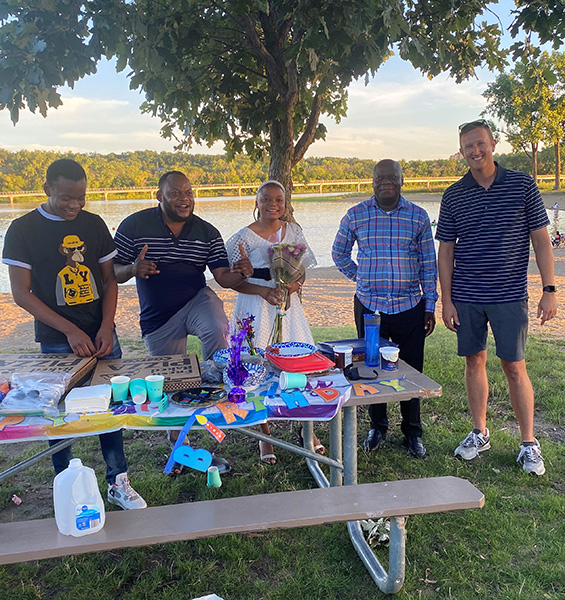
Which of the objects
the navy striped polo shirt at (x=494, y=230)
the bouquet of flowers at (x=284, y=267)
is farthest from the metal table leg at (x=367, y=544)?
the navy striped polo shirt at (x=494, y=230)

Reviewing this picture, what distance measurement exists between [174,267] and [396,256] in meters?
1.40

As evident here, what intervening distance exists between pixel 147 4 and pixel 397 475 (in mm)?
3277

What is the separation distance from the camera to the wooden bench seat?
1.68m

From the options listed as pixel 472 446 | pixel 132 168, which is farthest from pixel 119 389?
pixel 132 168

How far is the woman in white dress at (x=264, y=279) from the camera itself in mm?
3168

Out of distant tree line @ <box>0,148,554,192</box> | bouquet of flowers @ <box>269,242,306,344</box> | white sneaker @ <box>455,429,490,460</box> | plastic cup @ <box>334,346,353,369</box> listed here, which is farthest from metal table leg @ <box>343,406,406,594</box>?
distant tree line @ <box>0,148,554,192</box>

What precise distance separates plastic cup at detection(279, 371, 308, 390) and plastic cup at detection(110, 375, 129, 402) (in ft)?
2.17

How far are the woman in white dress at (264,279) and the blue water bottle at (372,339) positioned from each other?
0.73m

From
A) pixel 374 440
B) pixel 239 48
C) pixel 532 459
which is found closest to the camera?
pixel 532 459

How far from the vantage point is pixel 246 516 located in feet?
5.92

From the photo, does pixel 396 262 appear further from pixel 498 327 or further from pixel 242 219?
pixel 242 219

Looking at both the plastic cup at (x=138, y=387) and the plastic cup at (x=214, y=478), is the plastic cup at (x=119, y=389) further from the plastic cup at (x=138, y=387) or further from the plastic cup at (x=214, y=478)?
the plastic cup at (x=214, y=478)

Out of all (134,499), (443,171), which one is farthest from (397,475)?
(443,171)

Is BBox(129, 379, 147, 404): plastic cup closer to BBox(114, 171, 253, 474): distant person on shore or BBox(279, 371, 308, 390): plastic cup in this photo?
BBox(279, 371, 308, 390): plastic cup
